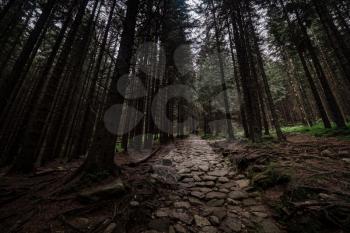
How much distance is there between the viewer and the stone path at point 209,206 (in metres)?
3.16

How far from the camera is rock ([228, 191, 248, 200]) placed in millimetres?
4246

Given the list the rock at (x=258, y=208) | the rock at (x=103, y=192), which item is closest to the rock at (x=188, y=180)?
the rock at (x=258, y=208)

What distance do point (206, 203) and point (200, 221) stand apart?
2.61 ft

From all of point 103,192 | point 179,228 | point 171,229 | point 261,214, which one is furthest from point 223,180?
point 103,192

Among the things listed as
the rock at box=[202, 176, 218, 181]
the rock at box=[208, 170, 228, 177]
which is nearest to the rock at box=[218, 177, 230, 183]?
the rock at box=[202, 176, 218, 181]

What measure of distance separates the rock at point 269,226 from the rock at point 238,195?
1.05 meters

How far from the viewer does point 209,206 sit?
397 cm

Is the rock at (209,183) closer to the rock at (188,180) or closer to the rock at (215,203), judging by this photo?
the rock at (188,180)

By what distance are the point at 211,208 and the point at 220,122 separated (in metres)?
30.3

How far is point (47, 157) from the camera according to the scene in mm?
8586

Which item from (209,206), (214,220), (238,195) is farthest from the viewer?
(238,195)

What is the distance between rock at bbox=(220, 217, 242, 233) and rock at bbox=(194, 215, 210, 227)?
1.00ft

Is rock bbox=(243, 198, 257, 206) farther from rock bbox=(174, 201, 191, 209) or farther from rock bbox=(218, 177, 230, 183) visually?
rock bbox=(174, 201, 191, 209)

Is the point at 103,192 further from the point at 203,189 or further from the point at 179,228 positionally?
the point at 203,189
